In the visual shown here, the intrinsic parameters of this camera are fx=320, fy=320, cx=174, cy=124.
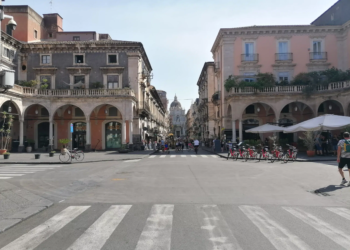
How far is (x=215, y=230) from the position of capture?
572 centimetres

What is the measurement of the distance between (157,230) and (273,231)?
2.06 m

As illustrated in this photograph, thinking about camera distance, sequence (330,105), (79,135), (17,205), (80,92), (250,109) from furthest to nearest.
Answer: (79,135)
(250,109)
(80,92)
(330,105)
(17,205)

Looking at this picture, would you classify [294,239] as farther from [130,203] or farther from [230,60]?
[230,60]

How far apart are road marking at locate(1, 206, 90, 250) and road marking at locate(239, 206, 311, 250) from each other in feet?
12.3

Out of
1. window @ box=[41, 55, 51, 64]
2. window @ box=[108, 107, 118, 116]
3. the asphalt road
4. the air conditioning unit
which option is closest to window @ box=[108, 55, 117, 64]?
window @ box=[108, 107, 118, 116]

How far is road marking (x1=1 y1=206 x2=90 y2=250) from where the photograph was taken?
16.7 ft

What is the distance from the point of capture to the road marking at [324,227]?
5.15 metres

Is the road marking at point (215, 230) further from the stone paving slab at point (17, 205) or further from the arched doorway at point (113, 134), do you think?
the arched doorway at point (113, 134)

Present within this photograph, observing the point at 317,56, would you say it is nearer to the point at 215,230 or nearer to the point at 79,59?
the point at 79,59

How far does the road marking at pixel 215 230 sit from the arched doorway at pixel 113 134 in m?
32.1

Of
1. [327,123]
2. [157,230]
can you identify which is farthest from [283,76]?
[157,230]

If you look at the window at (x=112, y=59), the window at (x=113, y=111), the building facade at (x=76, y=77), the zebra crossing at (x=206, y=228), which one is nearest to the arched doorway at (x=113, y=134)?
the building facade at (x=76, y=77)

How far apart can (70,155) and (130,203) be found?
1494 cm

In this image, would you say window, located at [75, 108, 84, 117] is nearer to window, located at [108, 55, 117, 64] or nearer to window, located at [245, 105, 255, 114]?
window, located at [108, 55, 117, 64]
